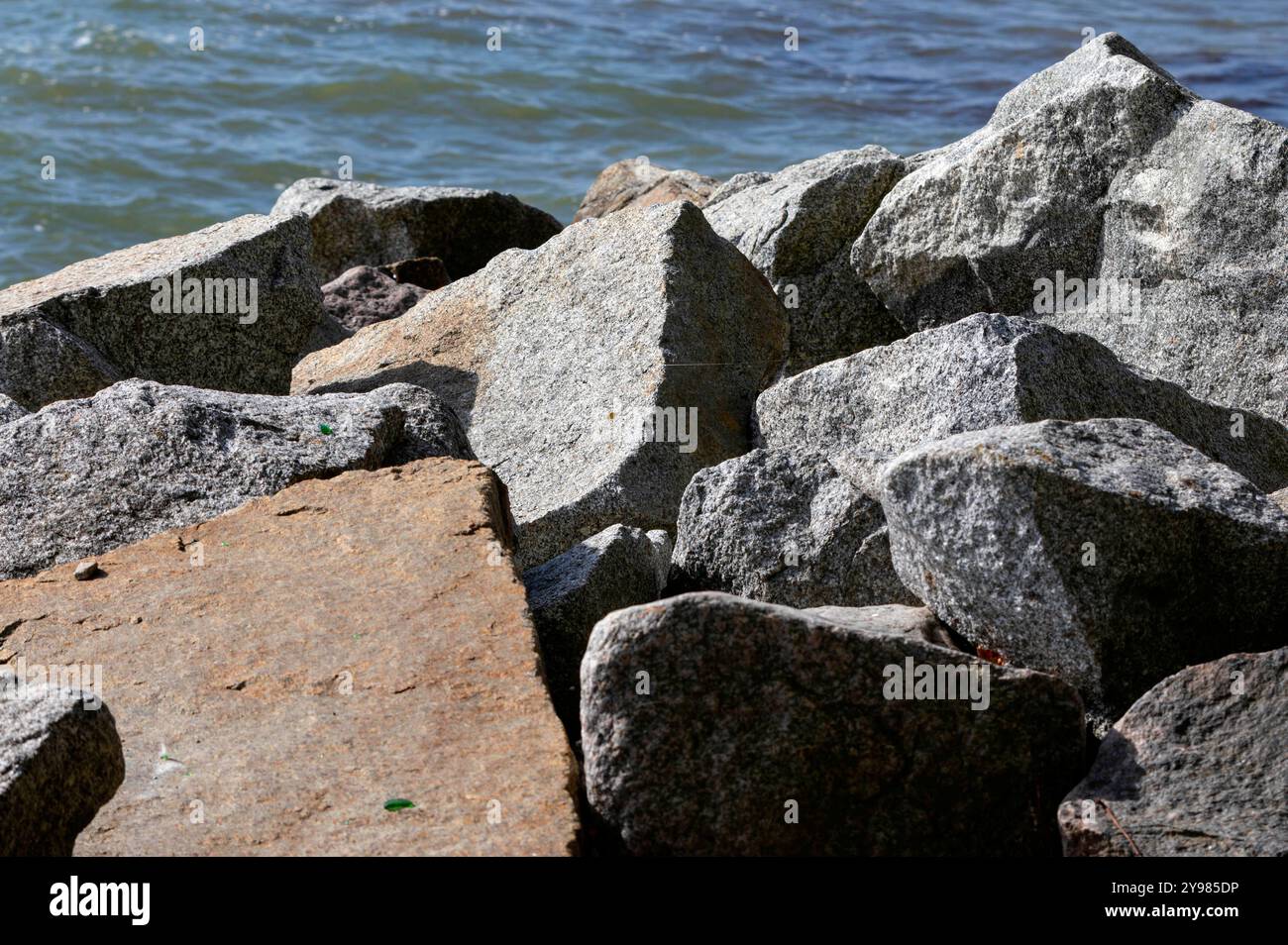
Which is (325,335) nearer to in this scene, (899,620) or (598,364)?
(598,364)

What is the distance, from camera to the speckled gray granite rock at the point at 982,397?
4465mm

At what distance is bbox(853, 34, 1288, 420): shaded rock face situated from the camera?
5.58 m

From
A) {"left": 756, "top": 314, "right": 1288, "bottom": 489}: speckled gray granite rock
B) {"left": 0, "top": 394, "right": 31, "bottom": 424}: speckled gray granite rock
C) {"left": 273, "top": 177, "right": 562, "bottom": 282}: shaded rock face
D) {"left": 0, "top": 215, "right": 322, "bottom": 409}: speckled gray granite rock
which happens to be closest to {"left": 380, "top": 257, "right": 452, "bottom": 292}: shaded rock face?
{"left": 273, "top": 177, "right": 562, "bottom": 282}: shaded rock face

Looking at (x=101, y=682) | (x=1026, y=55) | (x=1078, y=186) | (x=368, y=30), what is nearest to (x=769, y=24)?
(x=1026, y=55)

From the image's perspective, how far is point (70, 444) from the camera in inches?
181

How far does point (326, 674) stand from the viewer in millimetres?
3615

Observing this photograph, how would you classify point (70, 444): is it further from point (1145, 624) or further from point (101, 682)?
point (1145, 624)

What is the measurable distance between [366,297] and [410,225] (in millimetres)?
1153

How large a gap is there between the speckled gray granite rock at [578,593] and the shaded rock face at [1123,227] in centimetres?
218

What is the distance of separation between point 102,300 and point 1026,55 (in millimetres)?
15061

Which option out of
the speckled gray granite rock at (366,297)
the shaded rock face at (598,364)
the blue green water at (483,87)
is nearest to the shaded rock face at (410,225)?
the speckled gray granite rock at (366,297)

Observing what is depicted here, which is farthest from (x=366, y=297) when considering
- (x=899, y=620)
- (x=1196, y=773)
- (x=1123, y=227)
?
(x=1196, y=773)

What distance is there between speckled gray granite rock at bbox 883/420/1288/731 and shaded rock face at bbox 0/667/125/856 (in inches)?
74.6

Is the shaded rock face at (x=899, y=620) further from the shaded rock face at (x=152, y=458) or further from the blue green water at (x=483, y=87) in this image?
the blue green water at (x=483, y=87)
